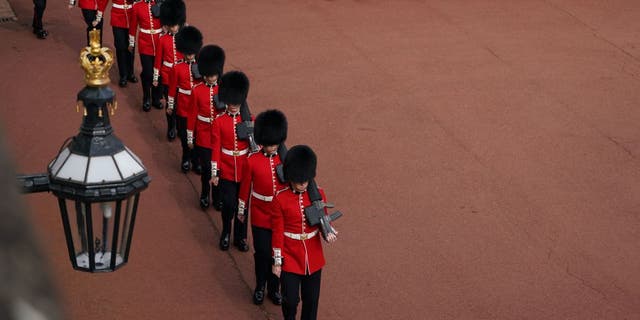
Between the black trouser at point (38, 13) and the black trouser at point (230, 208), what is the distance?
12.8 feet

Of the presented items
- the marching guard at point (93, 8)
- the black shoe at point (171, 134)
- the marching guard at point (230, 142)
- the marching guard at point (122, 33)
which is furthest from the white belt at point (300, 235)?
the marching guard at point (93, 8)

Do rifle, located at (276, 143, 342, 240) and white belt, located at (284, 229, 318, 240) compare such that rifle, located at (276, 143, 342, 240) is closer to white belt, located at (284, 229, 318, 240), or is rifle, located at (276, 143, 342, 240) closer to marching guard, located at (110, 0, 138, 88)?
white belt, located at (284, 229, 318, 240)

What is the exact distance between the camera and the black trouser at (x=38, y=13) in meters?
8.48

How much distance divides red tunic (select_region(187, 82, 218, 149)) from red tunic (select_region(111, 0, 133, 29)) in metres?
2.00

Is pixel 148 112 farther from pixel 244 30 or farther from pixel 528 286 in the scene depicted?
pixel 528 286

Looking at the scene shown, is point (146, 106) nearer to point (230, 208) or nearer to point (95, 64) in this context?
point (230, 208)

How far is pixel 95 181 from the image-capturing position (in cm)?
189

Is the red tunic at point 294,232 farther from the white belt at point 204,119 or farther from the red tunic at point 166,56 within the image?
the red tunic at point 166,56

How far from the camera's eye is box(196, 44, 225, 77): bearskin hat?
5.91 meters

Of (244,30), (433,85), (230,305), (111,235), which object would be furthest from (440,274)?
(244,30)

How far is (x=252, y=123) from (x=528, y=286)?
1949 mm

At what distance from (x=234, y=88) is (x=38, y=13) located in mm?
3936

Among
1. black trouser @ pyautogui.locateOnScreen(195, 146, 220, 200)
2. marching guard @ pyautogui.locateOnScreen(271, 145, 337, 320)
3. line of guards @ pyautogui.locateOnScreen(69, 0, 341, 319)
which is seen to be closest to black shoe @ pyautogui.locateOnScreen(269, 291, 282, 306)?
line of guards @ pyautogui.locateOnScreen(69, 0, 341, 319)

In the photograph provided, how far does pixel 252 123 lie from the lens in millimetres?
5379
